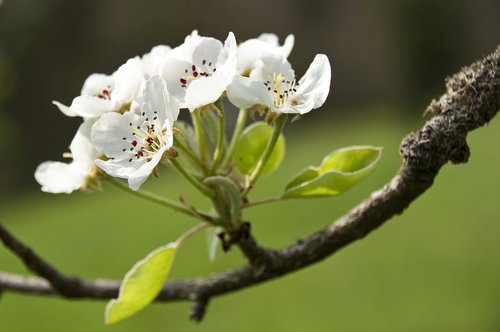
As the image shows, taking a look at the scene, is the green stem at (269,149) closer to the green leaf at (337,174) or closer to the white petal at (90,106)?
the green leaf at (337,174)

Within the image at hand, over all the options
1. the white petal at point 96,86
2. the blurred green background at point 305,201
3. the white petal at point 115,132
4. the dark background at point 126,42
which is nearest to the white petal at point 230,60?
the white petal at point 115,132

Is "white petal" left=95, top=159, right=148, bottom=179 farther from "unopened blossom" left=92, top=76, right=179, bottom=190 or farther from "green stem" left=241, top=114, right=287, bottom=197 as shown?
"green stem" left=241, top=114, right=287, bottom=197

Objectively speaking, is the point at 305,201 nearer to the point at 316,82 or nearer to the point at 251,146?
the point at 251,146

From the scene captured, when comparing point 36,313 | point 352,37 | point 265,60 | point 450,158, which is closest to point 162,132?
point 265,60

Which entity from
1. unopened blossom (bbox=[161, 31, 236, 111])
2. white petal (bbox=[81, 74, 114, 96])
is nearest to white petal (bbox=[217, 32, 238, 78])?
unopened blossom (bbox=[161, 31, 236, 111])

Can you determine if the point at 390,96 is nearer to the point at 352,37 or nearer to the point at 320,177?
the point at 352,37
